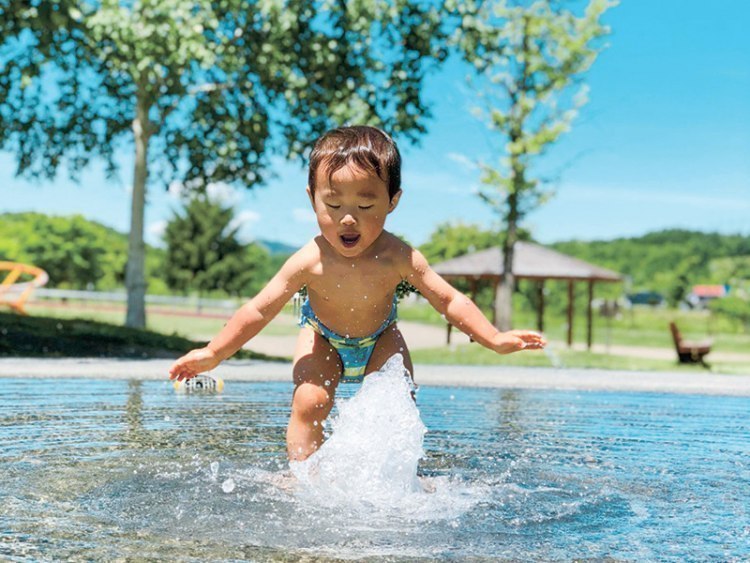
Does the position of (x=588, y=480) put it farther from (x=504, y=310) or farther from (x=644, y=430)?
(x=504, y=310)

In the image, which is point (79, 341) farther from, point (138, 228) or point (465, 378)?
point (465, 378)

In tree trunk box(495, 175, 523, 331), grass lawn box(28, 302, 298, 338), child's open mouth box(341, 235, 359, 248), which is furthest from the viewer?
grass lawn box(28, 302, 298, 338)

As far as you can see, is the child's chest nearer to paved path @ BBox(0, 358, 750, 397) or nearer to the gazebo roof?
paved path @ BBox(0, 358, 750, 397)

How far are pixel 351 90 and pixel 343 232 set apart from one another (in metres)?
11.9

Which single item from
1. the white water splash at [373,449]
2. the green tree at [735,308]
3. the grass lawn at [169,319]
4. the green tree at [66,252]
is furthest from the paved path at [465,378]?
the green tree at [66,252]

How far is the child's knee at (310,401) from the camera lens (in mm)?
4055

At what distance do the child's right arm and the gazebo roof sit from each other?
1773 centimetres

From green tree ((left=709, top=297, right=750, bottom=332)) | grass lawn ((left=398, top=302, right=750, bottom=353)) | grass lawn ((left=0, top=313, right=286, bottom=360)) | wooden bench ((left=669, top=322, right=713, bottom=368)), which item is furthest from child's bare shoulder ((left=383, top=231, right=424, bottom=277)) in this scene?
green tree ((left=709, top=297, right=750, bottom=332))

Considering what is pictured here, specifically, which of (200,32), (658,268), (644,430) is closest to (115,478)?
(644,430)

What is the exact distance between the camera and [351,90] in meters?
15.2

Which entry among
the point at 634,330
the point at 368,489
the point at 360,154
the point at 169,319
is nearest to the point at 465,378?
the point at 368,489

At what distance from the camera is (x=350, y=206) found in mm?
3686

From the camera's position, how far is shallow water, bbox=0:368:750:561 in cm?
279

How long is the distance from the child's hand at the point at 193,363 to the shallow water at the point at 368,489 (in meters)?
0.47
